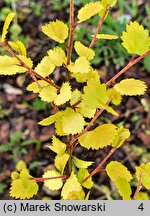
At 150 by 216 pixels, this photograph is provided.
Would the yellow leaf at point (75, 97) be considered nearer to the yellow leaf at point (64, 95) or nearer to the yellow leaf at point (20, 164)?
the yellow leaf at point (64, 95)

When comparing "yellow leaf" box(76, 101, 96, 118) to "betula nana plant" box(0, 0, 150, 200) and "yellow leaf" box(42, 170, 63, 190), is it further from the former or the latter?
"yellow leaf" box(42, 170, 63, 190)

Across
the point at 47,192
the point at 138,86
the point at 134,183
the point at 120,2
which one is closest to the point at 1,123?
the point at 47,192

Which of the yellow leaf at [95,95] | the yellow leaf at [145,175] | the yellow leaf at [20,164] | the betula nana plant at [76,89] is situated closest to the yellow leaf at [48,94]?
the betula nana plant at [76,89]

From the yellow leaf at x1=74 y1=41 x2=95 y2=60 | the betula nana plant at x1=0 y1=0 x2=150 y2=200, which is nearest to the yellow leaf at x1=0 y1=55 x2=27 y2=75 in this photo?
the betula nana plant at x1=0 y1=0 x2=150 y2=200

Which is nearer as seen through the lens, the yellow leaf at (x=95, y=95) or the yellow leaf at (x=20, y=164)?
the yellow leaf at (x=95, y=95)

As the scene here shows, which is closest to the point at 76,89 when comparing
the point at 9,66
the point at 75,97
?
the point at 75,97
